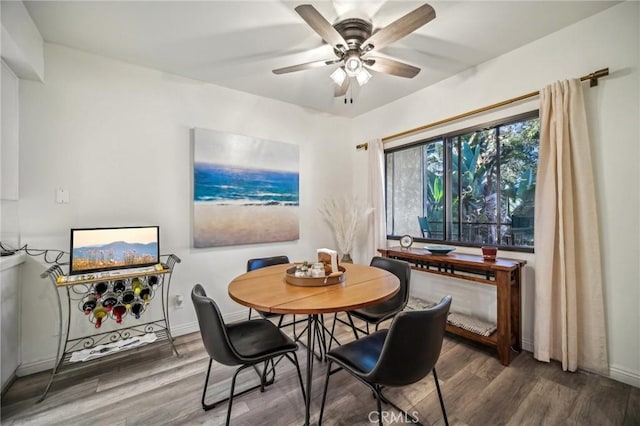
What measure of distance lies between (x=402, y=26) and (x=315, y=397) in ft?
8.01

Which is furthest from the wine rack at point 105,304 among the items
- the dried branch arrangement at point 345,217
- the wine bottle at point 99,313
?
the dried branch arrangement at point 345,217

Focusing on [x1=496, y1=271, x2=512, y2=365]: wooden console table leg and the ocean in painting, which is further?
the ocean in painting

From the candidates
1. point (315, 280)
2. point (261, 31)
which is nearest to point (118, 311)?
point (315, 280)

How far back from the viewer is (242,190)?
119 inches

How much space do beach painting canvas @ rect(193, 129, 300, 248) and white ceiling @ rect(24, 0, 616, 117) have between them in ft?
2.43

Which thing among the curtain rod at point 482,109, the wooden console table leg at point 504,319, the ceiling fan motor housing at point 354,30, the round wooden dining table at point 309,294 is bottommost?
the wooden console table leg at point 504,319

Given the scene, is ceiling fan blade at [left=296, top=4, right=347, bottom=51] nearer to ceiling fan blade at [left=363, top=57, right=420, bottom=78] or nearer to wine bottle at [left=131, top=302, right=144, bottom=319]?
ceiling fan blade at [left=363, top=57, right=420, bottom=78]

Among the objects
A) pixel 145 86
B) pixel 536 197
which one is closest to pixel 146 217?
pixel 145 86

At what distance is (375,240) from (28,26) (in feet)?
12.0

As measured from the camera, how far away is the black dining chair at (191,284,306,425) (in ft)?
4.46

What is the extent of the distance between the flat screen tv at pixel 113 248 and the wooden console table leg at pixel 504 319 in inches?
116

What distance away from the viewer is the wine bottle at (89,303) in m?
2.06

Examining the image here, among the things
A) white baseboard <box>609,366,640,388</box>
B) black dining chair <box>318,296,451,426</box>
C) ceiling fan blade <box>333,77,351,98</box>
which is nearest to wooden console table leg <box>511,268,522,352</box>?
white baseboard <box>609,366,640,388</box>

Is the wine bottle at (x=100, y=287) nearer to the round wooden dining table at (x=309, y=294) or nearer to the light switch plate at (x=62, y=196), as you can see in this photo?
the light switch plate at (x=62, y=196)
